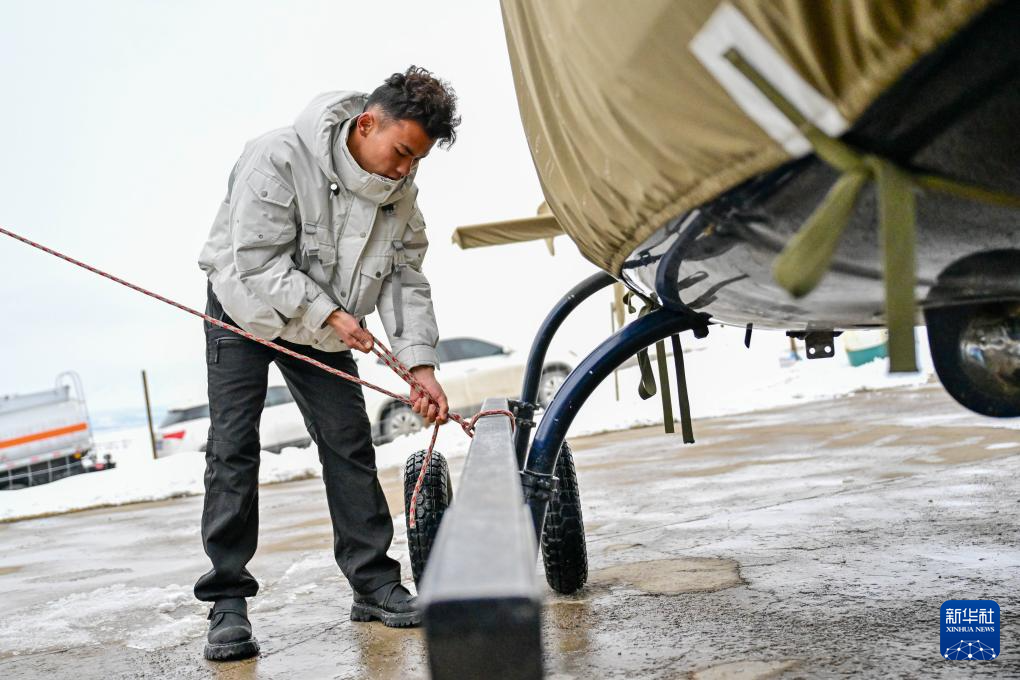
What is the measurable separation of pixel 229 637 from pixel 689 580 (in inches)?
48.6

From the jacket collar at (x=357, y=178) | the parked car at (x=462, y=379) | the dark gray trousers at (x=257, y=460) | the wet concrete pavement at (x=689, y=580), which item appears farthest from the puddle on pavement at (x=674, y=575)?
the parked car at (x=462, y=379)

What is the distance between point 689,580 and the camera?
8.53 ft

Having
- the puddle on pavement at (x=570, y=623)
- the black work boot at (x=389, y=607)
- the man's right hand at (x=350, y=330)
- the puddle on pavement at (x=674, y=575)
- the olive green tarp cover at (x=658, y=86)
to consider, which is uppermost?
the olive green tarp cover at (x=658, y=86)

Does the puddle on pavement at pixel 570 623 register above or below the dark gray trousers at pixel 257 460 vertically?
below

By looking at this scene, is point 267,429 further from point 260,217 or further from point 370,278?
point 260,217

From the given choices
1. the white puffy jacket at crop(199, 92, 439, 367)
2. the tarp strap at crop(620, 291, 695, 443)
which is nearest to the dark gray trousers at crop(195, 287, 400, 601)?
the white puffy jacket at crop(199, 92, 439, 367)

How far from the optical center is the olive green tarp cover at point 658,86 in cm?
79

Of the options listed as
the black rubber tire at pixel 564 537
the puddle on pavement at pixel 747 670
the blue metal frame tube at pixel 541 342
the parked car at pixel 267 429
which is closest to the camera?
the puddle on pavement at pixel 747 670

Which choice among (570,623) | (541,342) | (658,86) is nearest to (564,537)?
(570,623)

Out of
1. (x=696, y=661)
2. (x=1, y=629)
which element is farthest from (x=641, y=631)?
(x=1, y=629)

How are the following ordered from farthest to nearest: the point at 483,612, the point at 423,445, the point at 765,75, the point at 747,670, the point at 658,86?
the point at 423,445, the point at 747,670, the point at 658,86, the point at 765,75, the point at 483,612

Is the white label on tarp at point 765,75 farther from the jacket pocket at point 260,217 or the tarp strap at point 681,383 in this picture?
the jacket pocket at point 260,217

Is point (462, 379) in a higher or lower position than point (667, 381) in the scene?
higher

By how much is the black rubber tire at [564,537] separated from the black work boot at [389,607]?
0.38 metres
